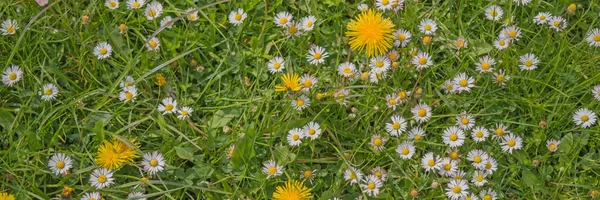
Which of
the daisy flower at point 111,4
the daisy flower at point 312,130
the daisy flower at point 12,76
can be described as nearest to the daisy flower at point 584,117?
the daisy flower at point 312,130

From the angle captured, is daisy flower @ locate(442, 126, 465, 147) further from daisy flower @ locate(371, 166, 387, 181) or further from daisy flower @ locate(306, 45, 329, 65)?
daisy flower @ locate(306, 45, 329, 65)

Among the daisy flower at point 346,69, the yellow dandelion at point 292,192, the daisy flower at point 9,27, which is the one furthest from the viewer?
the daisy flower at point 9,27

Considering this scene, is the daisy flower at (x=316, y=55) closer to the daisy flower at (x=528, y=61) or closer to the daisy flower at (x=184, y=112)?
the daisy flower at (x=184, y=112)

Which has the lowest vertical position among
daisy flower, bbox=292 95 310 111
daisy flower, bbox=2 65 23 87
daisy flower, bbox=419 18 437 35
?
daisy flower, bbox=292 95 310 111

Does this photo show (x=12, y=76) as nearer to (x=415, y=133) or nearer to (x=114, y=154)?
(x=114, y=154)

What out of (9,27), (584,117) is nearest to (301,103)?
(584,117)

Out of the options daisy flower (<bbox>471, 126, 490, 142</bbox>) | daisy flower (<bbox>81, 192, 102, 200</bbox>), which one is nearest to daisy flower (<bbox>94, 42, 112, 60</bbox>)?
daisy flower (<bbox>81, 192, 102, 200</bbox>)
